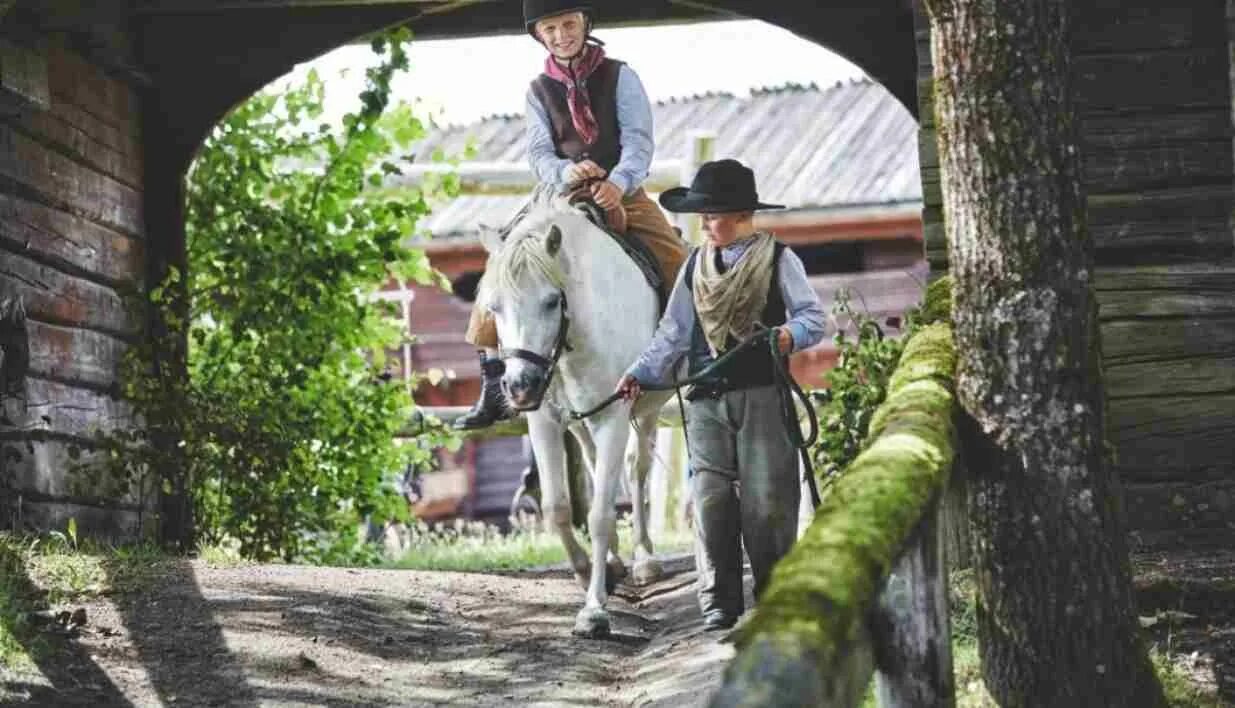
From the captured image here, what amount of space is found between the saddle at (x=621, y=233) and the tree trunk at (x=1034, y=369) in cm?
328

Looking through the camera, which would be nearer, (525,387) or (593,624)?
(525,387)

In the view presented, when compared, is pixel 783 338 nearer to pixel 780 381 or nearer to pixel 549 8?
pixel 780 381

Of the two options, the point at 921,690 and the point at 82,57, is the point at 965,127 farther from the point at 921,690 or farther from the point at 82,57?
the point at 82,57

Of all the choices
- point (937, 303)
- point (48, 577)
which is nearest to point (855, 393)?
point (937, 303)

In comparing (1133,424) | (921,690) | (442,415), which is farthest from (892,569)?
(442,415)

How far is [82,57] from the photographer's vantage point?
1184cm

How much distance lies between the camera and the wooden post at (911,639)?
195 inches

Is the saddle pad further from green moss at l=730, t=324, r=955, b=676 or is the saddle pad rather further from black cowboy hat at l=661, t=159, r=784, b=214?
green moss at l=730, t=324, r=955, b=676

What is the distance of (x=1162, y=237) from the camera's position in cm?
960

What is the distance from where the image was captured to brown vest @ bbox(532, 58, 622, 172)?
32.1ft

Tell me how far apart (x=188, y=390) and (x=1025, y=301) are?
7057mm

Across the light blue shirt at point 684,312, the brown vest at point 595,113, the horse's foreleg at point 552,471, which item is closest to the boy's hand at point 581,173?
the brown vest at point 595,113

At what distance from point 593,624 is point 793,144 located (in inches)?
920

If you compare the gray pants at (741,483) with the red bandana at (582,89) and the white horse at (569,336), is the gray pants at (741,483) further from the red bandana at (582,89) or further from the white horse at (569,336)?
the red bandana at (582,89)
